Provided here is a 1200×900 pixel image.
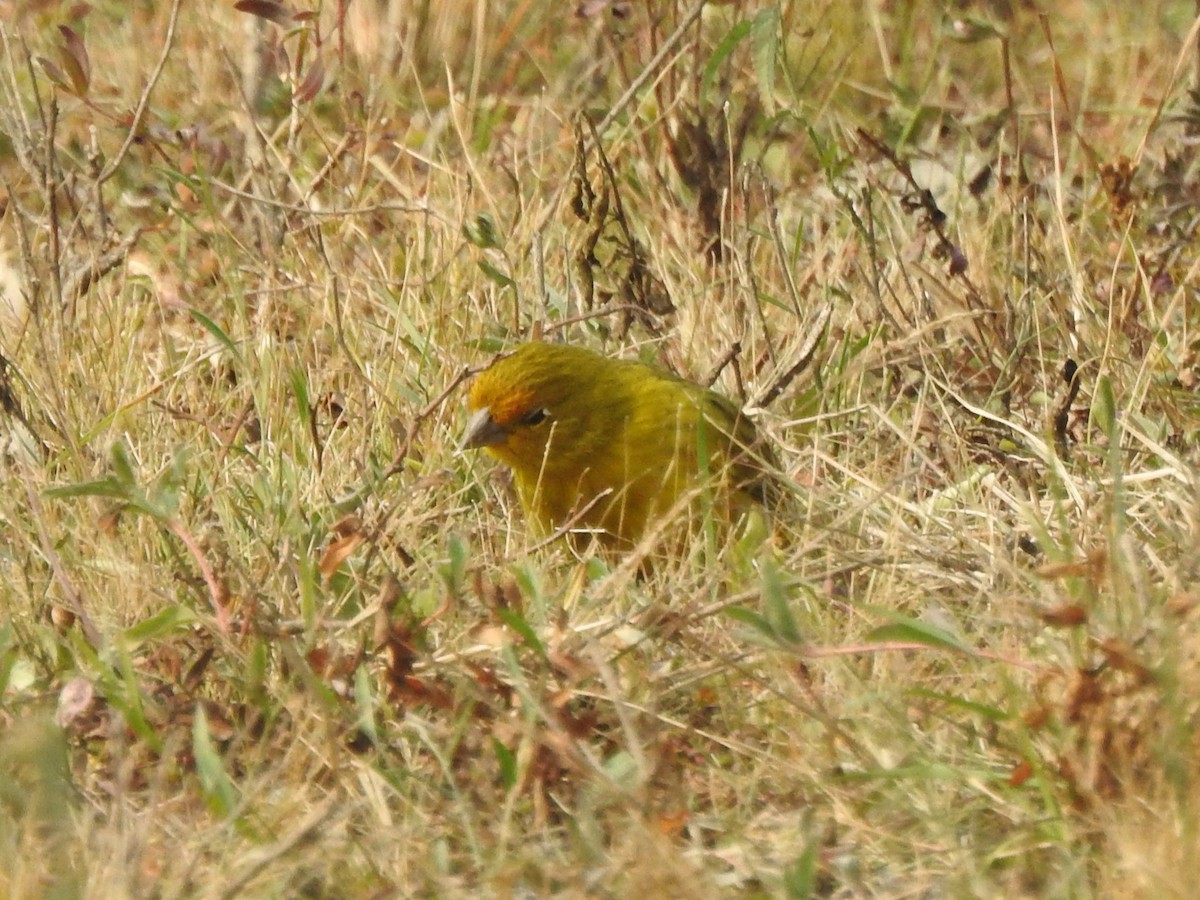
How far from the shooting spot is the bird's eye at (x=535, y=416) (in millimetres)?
4055

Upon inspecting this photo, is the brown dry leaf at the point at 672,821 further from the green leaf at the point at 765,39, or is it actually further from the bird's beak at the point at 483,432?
the green leaf at the point at 765,39

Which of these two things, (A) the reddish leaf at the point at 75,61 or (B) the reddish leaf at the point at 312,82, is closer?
(A) the reddish leaf at the point at 75,61

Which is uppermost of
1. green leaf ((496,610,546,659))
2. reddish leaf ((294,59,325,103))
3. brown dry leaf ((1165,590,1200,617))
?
reddish leaf ((294,59,325,103))

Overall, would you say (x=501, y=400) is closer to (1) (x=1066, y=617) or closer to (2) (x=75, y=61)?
(2) (x=75, y=61)

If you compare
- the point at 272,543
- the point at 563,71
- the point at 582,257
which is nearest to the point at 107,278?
the point at 582,257

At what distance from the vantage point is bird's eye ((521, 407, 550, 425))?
13.3 ft

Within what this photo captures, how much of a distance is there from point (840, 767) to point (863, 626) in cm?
45

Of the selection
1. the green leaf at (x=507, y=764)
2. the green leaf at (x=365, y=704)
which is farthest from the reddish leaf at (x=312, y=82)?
the green leaf at (x=507, y=764)

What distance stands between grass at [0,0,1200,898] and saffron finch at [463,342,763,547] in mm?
118

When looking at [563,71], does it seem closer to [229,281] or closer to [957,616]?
[229,281]

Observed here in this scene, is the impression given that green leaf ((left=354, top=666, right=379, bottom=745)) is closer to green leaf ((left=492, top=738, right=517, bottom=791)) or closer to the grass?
the grass

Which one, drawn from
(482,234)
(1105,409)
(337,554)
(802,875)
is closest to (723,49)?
(482,234)

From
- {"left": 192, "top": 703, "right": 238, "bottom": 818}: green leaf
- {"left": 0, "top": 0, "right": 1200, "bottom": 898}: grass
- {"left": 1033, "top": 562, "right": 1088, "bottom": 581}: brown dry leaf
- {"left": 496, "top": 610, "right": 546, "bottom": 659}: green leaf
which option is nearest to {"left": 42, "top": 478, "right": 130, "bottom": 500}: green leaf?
{"left": 0, "top": 0, "right": 1200, "bottom": 898}: grass

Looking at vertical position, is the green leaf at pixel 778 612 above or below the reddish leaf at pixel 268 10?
below
